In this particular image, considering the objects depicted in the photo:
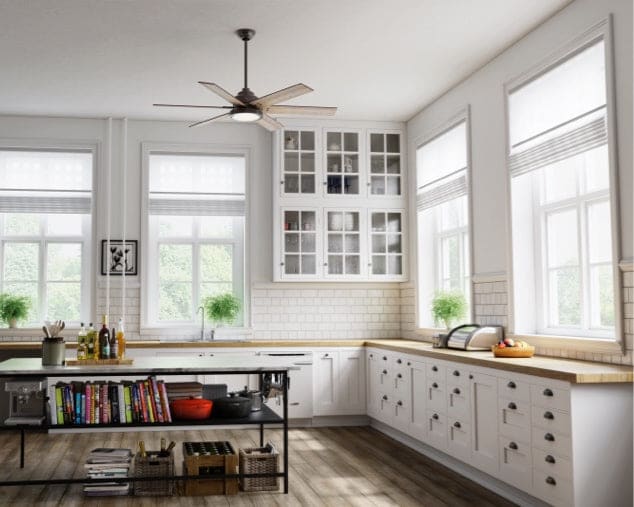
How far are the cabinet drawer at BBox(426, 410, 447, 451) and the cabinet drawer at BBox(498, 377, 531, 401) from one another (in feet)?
3.62

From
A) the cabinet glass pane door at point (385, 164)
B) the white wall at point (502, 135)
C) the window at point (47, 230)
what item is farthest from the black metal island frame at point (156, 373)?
the cabinet glass pane door at point (385, 164)

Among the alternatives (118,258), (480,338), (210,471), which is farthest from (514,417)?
(118,258)

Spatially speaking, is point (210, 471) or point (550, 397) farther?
point (210, 471)

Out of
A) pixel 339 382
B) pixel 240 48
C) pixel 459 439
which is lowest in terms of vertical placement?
pixel 459 439

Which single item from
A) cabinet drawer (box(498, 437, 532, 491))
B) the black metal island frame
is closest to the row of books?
the black metal island frame

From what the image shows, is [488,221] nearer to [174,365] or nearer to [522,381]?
[522,381]

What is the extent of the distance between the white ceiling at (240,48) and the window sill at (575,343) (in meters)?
2.32

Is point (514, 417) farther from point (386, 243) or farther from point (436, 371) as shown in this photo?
point (386, 243)

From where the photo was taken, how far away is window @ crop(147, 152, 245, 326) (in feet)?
29.0

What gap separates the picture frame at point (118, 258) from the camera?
8.63 meters

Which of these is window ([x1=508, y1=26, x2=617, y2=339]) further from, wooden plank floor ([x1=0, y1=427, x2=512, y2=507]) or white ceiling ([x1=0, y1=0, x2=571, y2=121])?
wooden plank floor ([x1=0, y1=427, x2=512, y2=507])

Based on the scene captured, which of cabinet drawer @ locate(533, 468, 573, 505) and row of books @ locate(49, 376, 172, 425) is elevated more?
row of books @ locate(49, 376, 172, 425)

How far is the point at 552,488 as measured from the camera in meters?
4.52

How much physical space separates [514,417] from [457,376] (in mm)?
943
